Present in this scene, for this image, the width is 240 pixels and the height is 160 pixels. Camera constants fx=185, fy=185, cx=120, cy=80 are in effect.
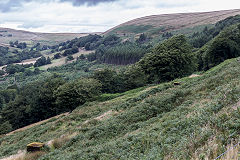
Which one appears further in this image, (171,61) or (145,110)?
(171,61)

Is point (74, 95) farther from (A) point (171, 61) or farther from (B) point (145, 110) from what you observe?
(B) point (145, 110)

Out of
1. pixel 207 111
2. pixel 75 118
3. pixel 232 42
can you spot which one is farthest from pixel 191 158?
pixel 232 42

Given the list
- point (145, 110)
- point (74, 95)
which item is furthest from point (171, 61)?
point (145, 110)

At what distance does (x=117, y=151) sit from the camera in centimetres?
968

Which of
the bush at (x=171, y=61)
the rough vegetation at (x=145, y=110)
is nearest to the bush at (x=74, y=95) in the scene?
the rough vegetation at (x=145, y=110)

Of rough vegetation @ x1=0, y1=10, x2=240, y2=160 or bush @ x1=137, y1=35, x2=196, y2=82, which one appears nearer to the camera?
rough vegetation @ x1=0, y1=10, x2=240, y2=160

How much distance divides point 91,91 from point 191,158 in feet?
137

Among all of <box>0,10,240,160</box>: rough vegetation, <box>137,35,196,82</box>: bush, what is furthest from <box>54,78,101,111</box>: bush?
<box>137,35,196,82</box>: bush

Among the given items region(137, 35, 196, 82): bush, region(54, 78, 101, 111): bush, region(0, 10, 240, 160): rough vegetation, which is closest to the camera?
region(0, 10, 240, 160): rough vegetation

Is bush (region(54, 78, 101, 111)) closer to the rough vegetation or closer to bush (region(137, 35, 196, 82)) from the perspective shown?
the rough vegetation

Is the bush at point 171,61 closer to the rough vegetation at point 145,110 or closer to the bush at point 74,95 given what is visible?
the rough vegetation at point 145,110

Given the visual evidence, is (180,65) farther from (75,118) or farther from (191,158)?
(191,158)

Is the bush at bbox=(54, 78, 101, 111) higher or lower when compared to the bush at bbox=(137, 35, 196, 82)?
lower

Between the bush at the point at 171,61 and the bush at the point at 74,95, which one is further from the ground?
the bush at the point at 171,61
